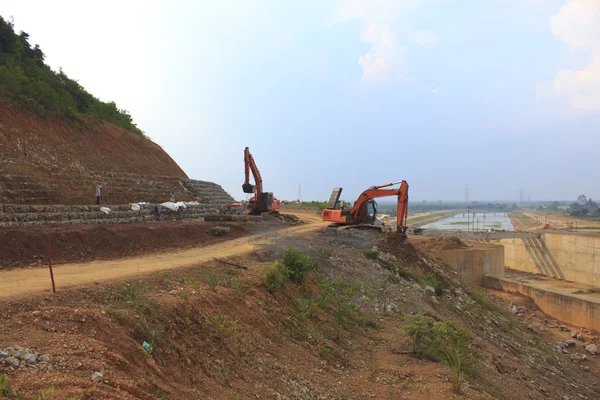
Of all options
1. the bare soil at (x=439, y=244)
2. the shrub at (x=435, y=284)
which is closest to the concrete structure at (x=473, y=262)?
the bare soil at (x=439, y=244)

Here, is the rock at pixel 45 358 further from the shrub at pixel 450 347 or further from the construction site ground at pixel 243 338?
the shrub at pixel 450 347

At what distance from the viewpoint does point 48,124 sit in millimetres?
22625

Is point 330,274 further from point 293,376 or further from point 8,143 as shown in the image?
point 8,143

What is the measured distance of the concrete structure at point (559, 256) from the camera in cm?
3278

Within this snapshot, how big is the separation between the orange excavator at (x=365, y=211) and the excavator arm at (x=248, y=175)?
490cm

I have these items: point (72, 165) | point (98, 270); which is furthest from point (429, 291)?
point (72, 165)

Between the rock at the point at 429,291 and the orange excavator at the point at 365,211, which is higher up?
the orange excavator at the point at 365,211

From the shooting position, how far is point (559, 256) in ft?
118

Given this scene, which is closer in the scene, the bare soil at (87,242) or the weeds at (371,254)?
the bare soil at (87,242)

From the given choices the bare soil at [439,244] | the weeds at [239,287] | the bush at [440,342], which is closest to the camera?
the weeds at [239,287]

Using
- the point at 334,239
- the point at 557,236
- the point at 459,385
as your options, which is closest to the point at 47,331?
the point at 459,385

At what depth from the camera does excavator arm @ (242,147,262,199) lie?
76.7ft

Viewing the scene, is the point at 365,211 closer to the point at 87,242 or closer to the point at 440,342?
the point at 440,342

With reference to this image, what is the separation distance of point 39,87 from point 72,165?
614 cm
